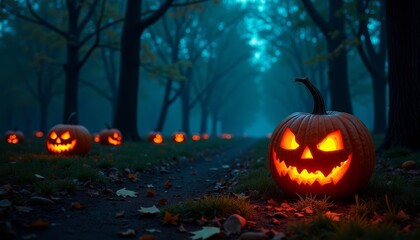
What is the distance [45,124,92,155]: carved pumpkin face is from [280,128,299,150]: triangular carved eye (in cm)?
509

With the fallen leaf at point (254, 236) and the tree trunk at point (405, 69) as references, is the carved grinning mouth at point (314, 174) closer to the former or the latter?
the fallen leaf at point (254, 236)

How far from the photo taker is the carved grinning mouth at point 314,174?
4.14m

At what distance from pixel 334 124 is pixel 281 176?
0.92m

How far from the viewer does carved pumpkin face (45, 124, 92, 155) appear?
7.64 meters

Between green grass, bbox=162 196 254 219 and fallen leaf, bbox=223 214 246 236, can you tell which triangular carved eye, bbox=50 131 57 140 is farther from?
fallen leaf, bbox=223 214 246 236

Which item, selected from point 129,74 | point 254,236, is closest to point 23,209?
point 254,236

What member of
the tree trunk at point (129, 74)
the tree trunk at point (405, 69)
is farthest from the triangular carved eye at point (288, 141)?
the tree trunk at point (129, 74)

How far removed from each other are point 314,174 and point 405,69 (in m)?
3.78

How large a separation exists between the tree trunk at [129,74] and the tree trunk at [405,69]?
9.12 metres

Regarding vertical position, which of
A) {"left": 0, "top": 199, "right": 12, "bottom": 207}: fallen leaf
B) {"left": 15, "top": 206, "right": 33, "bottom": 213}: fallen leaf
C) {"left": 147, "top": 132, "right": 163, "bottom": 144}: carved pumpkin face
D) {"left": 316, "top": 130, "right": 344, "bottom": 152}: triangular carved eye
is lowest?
{"left": 15, "top": 206, "right": 33, "bottom": 213}: fallen leaf

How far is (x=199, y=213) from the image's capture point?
3.62 m

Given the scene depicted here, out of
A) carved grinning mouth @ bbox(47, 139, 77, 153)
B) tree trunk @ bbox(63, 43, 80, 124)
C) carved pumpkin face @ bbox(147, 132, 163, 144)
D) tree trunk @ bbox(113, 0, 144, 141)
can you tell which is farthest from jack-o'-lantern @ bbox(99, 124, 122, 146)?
tree trunk @ bbox(63, 43, 80, 124)

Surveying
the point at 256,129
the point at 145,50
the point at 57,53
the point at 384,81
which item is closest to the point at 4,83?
the point at 57,53

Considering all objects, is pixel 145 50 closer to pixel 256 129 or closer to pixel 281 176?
pixel 281 176
